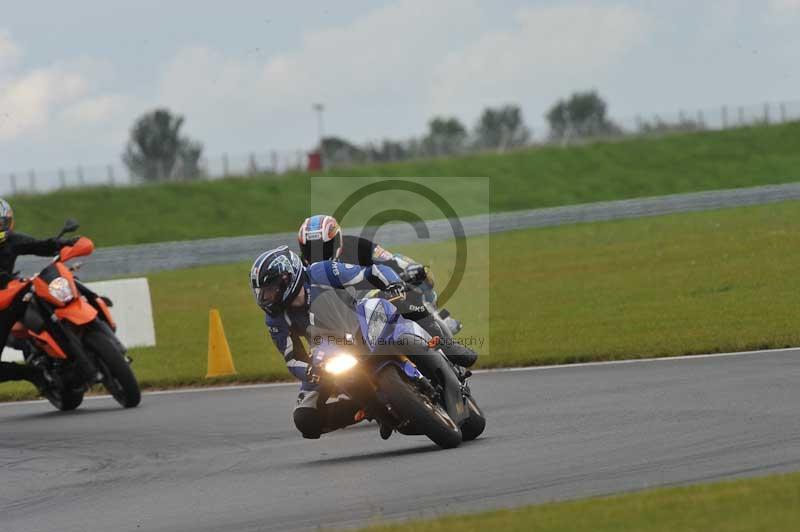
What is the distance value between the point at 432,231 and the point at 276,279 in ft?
73.8

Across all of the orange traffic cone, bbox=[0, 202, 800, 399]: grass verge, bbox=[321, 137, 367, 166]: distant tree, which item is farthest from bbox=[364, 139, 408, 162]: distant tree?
the orange traffic cone

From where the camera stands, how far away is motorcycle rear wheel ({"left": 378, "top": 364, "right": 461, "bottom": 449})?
886cm

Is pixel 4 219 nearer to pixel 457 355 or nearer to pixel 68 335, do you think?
pixel 68 335

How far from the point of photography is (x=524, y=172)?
178 feet

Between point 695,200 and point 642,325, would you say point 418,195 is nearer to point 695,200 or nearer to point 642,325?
point 695,200

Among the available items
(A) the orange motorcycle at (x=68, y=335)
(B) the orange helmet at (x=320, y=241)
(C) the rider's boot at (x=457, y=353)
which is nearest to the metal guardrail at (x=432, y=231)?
(A) the orange motorcycle at (x=68, y=335)

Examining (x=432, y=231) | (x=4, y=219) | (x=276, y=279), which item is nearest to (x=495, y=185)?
(x=432, y=231)

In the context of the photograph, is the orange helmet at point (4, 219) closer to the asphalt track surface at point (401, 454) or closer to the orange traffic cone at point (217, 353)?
the asphalt track surface at point (401, 454)

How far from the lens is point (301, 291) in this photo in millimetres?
9328

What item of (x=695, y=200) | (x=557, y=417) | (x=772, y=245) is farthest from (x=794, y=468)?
(x=695, y=200)

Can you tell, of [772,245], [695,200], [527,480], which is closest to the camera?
[527,480]

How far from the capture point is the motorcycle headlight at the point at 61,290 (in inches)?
525

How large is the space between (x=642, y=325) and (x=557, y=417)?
6920 mm

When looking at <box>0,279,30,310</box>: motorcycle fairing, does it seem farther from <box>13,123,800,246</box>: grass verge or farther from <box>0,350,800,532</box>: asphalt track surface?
<box>13,123,800,246</box>: grass verge
